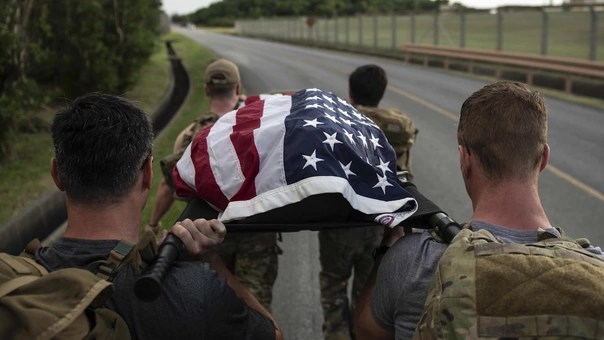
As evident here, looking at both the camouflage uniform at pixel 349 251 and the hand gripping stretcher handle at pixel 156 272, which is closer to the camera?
the hand gripping stretcher handle at pixel 156 272

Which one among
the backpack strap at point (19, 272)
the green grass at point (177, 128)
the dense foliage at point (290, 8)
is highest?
the dense foliage at point (290, 8)

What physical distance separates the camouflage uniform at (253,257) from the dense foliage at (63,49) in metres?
5.83

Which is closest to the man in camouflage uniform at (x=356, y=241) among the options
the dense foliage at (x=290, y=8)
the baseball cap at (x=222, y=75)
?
the baseball cap at (x=222, y=75)

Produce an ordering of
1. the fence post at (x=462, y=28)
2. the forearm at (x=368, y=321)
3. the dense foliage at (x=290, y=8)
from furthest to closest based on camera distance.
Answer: the dense foliage at (x=290, y=8)
the fence post at (x=462, y=28)
the forearm at (x=368, y=321)

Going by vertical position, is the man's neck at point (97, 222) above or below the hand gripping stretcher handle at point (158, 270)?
above

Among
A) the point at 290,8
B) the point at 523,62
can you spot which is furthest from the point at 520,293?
the point at 290,8

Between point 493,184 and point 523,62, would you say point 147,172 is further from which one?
point 523,62

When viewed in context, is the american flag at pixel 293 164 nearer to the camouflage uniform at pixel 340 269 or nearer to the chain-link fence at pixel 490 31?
the camouflage uniform at pixel 340 269

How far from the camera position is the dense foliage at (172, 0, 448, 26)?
8875 centimetres

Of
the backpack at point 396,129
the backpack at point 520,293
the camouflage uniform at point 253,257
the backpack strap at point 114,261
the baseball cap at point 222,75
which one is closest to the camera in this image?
the backpack at point 520,293

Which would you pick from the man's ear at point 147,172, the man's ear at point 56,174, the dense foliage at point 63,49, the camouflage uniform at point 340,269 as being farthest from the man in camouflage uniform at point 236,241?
the dense foliage at point 63,49

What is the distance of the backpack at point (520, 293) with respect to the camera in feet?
4.93

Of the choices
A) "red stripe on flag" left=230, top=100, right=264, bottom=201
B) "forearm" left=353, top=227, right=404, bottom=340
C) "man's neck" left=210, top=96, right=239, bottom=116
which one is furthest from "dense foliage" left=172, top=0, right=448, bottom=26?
"forearm" left=353, top=227, right=404, bottom=340

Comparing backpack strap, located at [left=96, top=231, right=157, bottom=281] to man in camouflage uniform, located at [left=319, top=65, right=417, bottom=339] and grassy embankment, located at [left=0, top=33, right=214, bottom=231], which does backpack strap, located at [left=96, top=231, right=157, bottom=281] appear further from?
man in camouflage uniform, located at [left=319, top=65, right=417, bottom=339]
